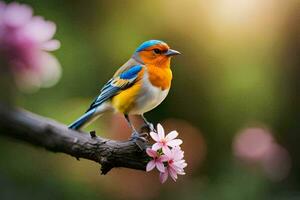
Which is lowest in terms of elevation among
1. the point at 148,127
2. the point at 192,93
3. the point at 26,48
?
the point at 192,93

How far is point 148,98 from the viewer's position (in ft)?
3.04

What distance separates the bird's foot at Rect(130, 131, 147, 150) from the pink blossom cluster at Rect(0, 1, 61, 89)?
24cm

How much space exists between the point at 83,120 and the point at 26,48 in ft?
0.75

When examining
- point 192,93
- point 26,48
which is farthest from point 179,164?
point 192,93

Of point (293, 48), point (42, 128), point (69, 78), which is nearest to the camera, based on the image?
point (42, 128)

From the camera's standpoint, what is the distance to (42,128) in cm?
62

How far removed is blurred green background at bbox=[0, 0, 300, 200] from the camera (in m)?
2.35

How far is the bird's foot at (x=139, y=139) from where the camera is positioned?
2.71 ft

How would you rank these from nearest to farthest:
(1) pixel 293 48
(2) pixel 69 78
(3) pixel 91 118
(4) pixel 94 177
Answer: (3) pixel 91 118 → (4) pixel 94 177 → (2) pixel 69 78 → (1) pixel 293 48

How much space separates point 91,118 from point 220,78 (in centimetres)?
214

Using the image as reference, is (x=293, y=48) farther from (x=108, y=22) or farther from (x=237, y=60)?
(x=108, y=22)

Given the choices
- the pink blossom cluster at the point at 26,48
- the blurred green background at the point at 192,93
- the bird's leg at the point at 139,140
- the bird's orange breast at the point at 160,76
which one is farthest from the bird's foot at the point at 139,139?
the blurred green background at the point at 192,93

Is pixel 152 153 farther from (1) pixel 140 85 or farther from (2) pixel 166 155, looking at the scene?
(1) pixel 140 85

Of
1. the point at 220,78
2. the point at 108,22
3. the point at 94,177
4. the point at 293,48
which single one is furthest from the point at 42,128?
the point at 293,48
